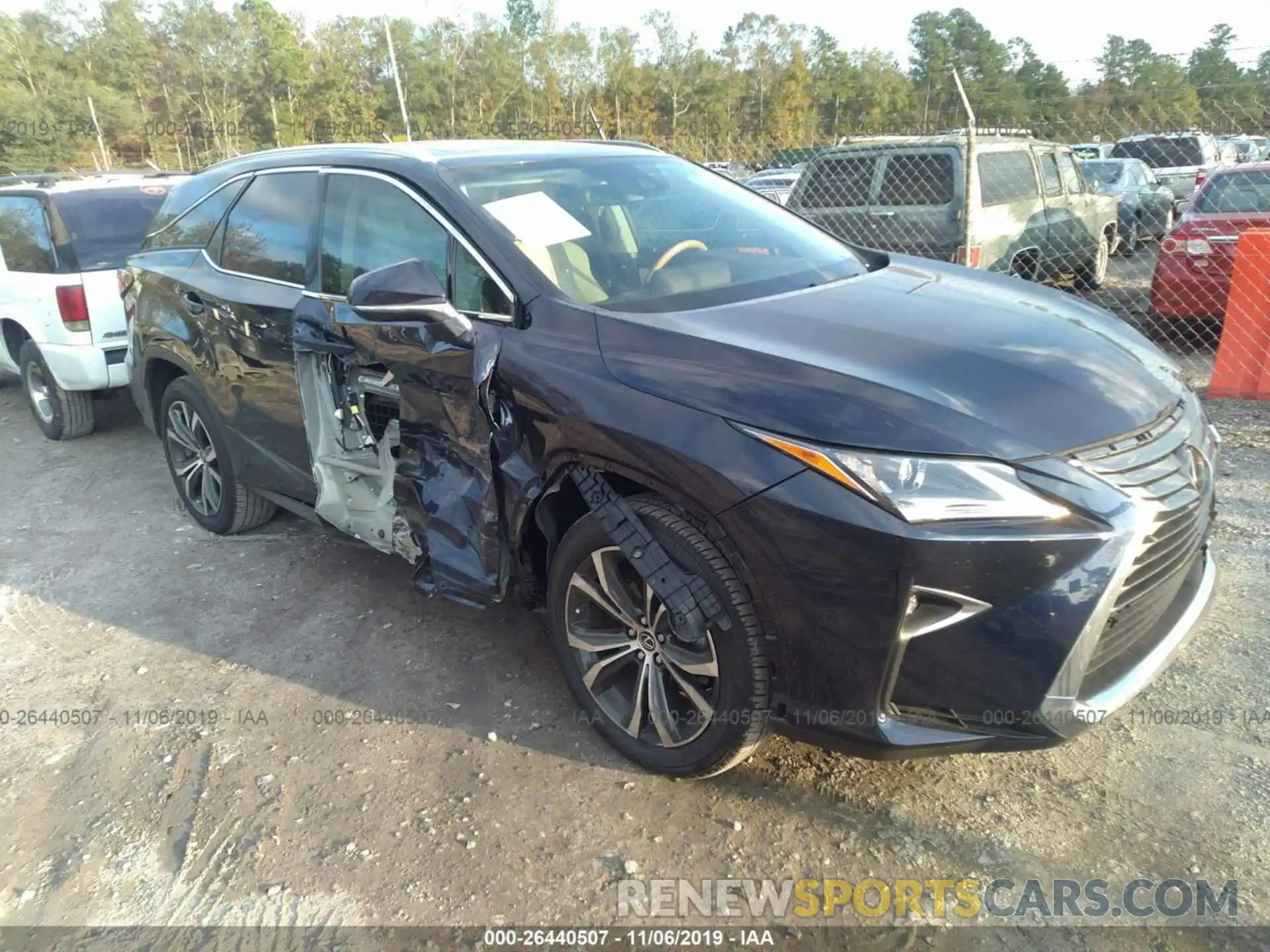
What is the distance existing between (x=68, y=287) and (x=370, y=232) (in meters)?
3.91

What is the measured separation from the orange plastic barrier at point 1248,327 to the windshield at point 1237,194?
2436mm

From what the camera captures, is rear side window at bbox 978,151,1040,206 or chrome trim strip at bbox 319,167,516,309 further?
rear side window at bbox 978,151,1040,206

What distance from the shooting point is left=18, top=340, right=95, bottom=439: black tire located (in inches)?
256

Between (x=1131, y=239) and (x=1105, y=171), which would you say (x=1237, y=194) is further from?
(x=1105, y=171)

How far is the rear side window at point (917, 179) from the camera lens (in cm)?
773

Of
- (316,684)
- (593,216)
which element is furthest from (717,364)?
(316,684)

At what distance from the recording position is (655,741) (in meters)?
2.78

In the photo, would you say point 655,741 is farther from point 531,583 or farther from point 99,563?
point 99,563

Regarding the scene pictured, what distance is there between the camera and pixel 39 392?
22.2 ft

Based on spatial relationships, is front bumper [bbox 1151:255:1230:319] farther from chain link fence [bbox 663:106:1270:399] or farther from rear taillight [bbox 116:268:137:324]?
rear taillight [bbox 116:268:137:324]

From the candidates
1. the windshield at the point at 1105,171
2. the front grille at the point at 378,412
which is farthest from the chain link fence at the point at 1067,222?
the front grille at the point at 378,412

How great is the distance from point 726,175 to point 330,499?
2.40m

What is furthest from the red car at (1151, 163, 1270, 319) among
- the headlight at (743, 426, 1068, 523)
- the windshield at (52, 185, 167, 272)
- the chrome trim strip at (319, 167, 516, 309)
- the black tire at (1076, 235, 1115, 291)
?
the windshield at (52, 185, 167, 272)

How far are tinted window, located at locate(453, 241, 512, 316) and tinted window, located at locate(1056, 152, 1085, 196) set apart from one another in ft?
27.4
